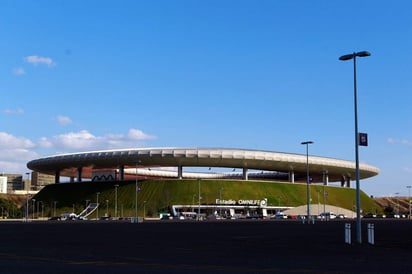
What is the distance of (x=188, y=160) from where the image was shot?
131 m

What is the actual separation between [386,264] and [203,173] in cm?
16871

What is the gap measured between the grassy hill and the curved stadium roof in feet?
15.8

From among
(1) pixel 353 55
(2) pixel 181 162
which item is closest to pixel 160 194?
(2) pixel 181 162

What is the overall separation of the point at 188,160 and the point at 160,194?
11.2m

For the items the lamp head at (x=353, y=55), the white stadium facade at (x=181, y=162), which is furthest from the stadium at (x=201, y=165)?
the lamp head at (x=353, y=55)

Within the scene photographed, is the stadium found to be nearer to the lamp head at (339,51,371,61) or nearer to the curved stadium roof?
the curved stadium roof

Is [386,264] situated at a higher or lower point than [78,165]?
lower

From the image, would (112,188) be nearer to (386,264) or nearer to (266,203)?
(266,203)

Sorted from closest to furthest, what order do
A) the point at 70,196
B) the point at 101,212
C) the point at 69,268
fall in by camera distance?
the point at 69,268, the point at 101,212, the point at 70,196

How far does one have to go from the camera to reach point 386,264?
624 inches

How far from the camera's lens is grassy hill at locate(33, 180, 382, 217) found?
435 feet

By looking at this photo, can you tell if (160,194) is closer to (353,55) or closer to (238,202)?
(238,202)

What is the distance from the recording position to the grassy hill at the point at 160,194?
435ft

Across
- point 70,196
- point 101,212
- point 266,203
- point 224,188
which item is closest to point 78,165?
point 70,196
